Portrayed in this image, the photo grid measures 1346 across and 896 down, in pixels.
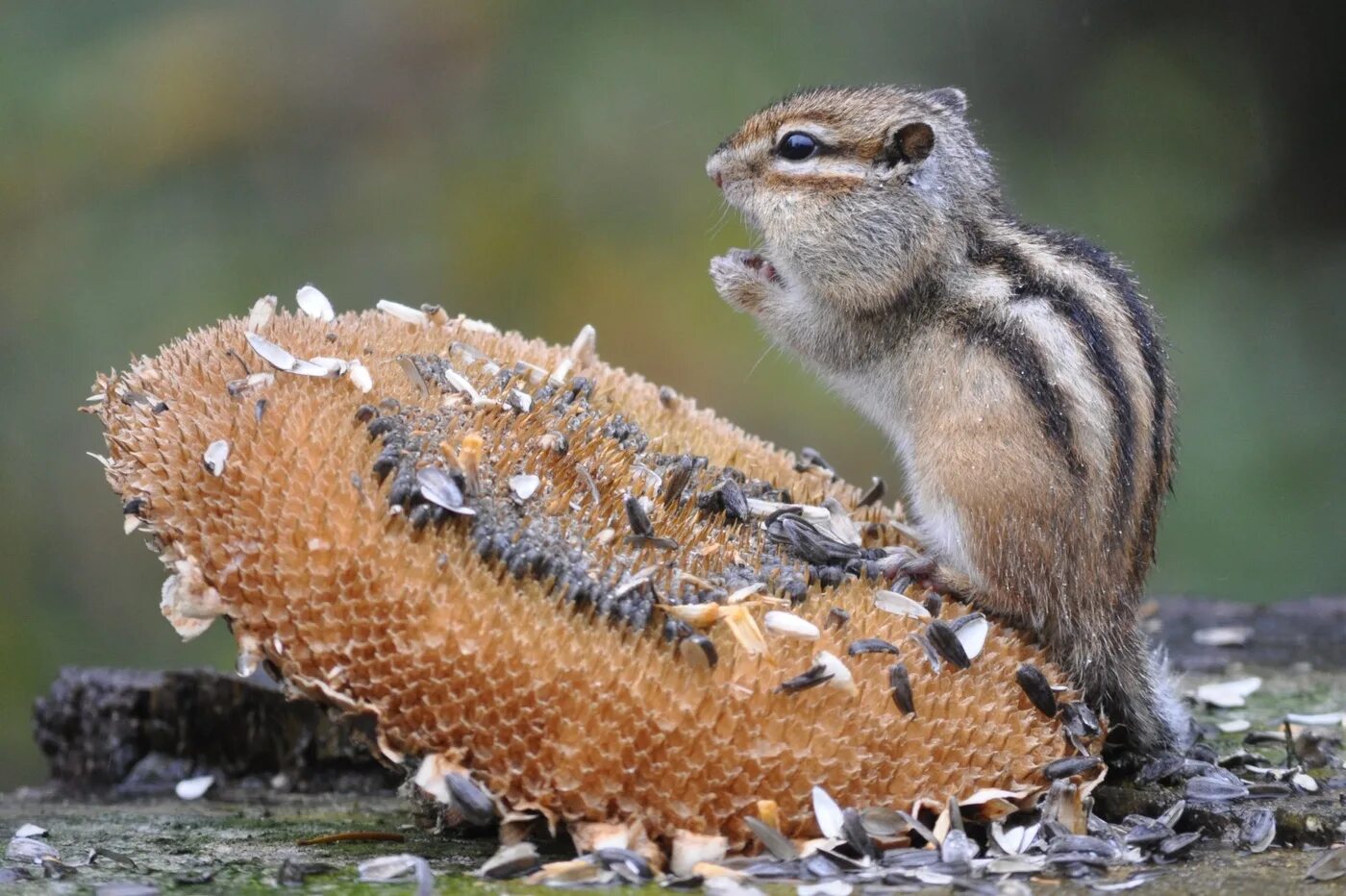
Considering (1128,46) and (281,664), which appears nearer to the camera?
(281,664)

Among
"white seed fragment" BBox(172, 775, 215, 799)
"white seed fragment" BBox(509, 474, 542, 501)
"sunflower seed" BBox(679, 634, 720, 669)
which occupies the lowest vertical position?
"white seed fragment" BBox(172, 775, 215, 799)

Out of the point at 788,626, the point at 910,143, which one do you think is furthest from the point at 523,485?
the point at 910,143

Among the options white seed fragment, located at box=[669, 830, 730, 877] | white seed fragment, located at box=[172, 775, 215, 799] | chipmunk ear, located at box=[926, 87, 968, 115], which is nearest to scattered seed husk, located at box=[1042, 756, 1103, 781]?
white seed fragment, located at box=[669, 830, 730, 877]

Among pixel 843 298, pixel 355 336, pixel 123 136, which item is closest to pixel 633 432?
pixel 355 336

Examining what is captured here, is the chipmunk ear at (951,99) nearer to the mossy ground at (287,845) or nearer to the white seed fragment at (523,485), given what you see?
the mossy ground at (287,845)

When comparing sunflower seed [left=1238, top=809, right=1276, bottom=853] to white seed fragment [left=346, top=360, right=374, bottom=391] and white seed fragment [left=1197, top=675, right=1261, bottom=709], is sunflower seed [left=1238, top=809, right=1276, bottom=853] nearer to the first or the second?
white seed fragment [left=1197, top=675, right=1261, bottom=709]

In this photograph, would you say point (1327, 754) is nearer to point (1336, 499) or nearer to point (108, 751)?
point (108, 751)

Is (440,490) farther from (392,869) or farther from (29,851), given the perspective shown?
(29,851)

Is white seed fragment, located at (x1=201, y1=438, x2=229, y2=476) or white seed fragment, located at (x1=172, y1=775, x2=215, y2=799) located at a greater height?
white seed fragment, located at (x1=201, y1=438, x2=229, y2=476)
